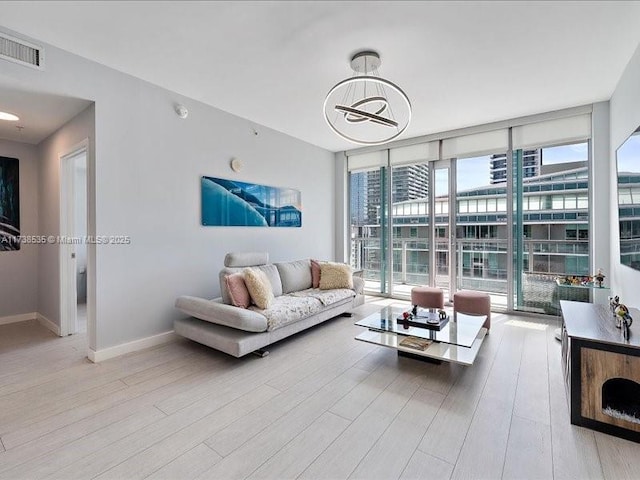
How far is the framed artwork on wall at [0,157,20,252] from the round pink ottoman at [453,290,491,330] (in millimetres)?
5644

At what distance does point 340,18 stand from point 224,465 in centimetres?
291

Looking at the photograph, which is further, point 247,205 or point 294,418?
point 247,205

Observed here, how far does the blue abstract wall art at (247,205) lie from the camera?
376cm

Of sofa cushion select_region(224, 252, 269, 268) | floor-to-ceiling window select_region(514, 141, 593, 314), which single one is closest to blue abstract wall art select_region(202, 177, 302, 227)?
sofa cushion select_region(224, 252, 269, 268)

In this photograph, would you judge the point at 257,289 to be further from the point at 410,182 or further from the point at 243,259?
the point at 410,182

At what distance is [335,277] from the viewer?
14.0ft

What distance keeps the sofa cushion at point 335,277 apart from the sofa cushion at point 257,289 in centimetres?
114

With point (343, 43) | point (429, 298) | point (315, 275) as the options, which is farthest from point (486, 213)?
point (343, 43)

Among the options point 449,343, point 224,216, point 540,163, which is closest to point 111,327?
point 224,216

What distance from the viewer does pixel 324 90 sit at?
10.9ft

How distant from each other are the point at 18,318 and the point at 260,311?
11.9 ft

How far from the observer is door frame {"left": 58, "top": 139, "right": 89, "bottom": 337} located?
11.5 feet

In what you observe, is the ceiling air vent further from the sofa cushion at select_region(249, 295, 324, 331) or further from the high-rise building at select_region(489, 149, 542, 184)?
the high-rise building at select_region(489, 149, 542, 184)

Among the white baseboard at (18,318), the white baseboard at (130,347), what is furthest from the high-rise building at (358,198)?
the white baseboard at (18,318)
